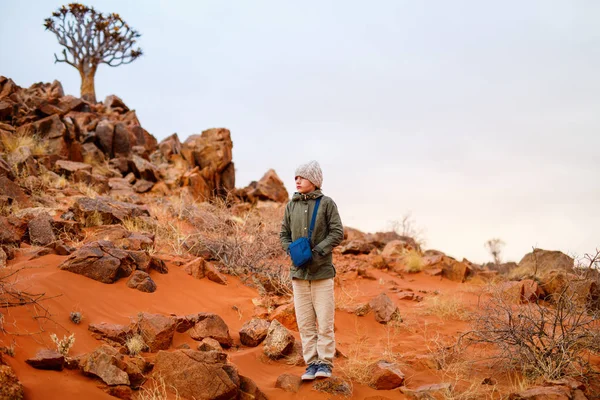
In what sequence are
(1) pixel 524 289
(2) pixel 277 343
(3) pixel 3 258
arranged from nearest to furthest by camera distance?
(2) pixel 277 343 < (3) pixel 3 258 < (1) pixel 524 289

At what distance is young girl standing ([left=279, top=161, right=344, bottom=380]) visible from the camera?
4754 mm

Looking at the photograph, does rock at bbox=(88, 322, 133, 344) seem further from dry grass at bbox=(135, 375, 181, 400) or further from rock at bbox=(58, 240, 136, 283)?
rock at bbox=(58, 240, 136, 283)

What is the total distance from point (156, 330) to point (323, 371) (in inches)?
68.2

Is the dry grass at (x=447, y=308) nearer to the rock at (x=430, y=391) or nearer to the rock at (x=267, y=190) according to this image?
the rock at (x=430, y=391)

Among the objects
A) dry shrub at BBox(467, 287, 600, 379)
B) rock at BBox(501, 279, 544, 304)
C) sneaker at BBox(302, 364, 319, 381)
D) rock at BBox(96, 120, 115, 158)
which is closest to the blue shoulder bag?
sneaker at BBox(302, 364, 319, 381)

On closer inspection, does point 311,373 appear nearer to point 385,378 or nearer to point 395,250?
point 385,378

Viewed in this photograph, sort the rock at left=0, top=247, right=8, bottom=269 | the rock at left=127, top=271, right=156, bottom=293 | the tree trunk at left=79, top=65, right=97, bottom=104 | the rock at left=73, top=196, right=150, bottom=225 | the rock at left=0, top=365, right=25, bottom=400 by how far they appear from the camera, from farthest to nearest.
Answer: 1. the tree trunk at left=79, top=65, right=97, bottom=104
2. the rock at left=73, top=196, right=150, bottom=225
3. the rock at left=127, top=271, right=156, bottom=293
4. the rock at left=0, top=247, right=8, bottom=269
5. the rock at left=0, top=365, right=25, bottom=400

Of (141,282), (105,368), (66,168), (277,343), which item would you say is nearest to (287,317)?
(277,343)

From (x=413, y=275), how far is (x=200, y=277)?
6626mm

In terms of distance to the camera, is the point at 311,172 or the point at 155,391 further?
the point at 311,172

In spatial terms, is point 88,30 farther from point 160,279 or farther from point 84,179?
point 160,279

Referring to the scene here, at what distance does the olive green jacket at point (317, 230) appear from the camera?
474cm

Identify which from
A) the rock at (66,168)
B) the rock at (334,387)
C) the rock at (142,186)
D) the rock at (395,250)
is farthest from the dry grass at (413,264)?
the rock at (66,168)

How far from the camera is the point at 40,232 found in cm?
775
